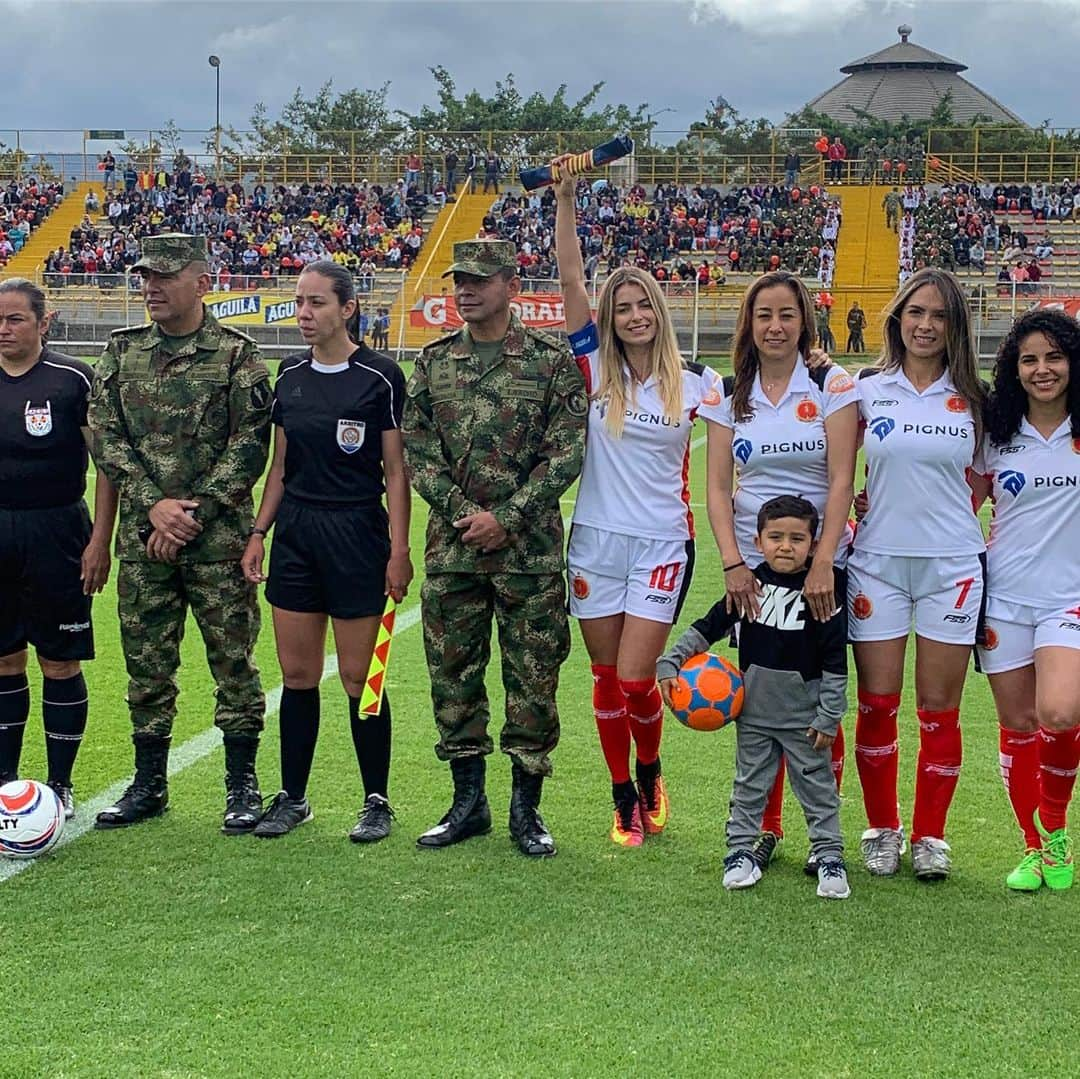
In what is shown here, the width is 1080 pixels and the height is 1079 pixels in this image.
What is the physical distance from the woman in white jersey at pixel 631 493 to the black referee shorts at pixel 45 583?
1.98 meters

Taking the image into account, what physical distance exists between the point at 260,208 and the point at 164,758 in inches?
1726

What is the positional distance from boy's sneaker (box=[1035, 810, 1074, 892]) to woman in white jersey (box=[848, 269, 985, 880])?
0.33 meters

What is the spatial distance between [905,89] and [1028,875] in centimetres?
9437

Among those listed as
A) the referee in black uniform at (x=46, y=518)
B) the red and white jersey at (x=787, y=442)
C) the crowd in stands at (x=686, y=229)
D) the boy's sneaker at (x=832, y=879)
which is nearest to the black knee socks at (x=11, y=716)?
the referee in black uniform at (x=46, y=518)

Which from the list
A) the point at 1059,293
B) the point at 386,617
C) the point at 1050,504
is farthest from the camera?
the point at 1059,293

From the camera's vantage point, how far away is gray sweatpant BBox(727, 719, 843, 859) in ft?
15.9

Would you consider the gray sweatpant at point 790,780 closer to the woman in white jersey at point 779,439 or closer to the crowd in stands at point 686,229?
the woman in white jersey at point 779,439

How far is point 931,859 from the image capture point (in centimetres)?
488

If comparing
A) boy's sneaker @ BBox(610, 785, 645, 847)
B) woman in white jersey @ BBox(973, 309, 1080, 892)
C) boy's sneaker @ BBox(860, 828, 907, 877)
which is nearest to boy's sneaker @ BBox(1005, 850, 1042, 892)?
woman in white jersey @ BBox(973, 309, 1080, 892)

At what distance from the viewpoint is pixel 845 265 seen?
39406 mm

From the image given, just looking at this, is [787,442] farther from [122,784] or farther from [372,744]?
[122,784]

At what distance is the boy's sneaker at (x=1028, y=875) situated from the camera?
4785mm

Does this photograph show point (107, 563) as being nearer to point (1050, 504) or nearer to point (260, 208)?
point (1050, 504)

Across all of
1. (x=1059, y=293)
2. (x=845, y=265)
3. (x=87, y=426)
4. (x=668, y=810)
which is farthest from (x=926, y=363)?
(x=845, y=265)
